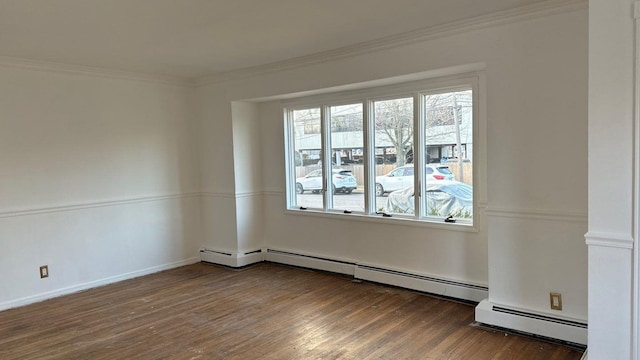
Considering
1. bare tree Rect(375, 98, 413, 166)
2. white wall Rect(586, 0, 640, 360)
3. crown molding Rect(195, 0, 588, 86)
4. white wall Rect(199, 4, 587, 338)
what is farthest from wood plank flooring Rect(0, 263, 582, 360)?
crown molding Rect(195, 0, 588, 86)

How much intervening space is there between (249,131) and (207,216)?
51.7 inches

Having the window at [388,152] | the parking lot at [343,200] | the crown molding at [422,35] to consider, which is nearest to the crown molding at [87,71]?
the crown molding at [422,35]

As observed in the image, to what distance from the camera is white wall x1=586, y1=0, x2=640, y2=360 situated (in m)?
2.22

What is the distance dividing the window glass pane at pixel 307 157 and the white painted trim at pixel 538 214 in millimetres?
2330

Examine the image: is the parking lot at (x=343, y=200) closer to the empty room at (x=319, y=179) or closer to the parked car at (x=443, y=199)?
the empty room at (x=319, y=179)

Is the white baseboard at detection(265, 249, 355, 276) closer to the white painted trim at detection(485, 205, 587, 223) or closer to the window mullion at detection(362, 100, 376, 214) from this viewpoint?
the window mullion at detection(362, 100, 376, 214)

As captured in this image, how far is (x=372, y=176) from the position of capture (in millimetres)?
4781

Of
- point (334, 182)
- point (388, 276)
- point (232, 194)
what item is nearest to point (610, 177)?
point (388, 276)

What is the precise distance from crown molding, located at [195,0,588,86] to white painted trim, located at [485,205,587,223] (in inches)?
56.0

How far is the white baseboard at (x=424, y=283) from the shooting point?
3.94 m

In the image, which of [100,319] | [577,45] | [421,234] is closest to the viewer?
[577,45]

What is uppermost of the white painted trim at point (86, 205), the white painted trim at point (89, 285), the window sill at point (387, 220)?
the white painted trim at point (86, 205)

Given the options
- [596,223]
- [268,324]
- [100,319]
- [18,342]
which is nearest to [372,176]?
[268,324]

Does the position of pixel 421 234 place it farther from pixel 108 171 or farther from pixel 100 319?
pixel 108 171
